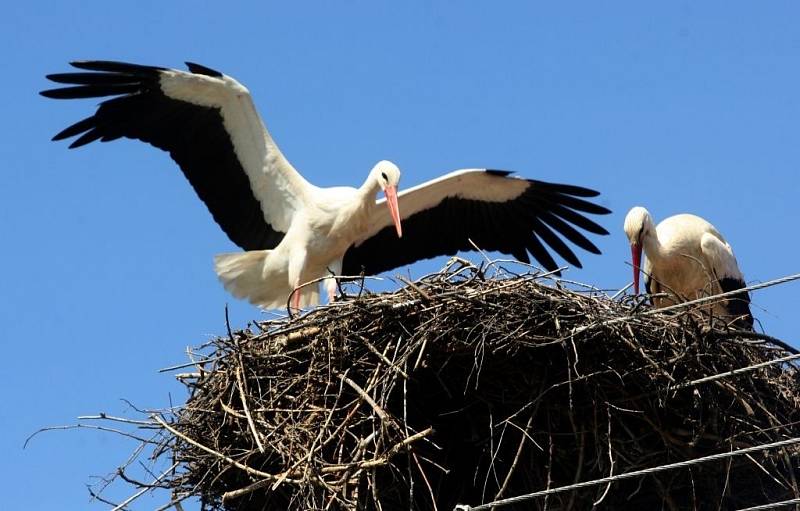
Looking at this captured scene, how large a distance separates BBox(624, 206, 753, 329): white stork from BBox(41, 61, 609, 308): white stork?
610mm

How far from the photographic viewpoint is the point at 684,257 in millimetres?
8242

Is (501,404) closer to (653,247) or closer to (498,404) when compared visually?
(498,404)

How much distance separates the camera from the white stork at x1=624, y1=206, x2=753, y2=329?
26.8 feet

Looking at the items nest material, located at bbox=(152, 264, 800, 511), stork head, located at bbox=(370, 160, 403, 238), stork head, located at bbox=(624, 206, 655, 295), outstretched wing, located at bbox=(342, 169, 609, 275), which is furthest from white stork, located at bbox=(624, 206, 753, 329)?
nest material, located at bbox=(152, 264, 800, 511)

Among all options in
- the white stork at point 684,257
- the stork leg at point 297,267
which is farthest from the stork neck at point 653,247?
the stork leg at point 297,267

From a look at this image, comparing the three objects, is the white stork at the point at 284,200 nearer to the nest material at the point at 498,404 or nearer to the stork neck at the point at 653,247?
the stork neck at the point at 653,247

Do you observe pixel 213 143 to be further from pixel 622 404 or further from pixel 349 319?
pixel 622 404

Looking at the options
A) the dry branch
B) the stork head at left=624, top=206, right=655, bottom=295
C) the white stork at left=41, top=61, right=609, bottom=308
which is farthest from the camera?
the white stork at left=41, top=61, right=609, bottom=308

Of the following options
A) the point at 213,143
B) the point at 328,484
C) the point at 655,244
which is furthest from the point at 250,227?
the point at 328,484

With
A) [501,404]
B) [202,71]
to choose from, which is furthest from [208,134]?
[501,404]

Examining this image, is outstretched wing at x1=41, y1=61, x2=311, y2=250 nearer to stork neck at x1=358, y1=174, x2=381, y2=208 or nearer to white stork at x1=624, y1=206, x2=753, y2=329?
stork neck at x1=358, y1=174, x2=381, y2=208

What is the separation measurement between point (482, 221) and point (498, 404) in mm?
2842

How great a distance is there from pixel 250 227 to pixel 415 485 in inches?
116

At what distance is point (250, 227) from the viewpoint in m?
8.90
